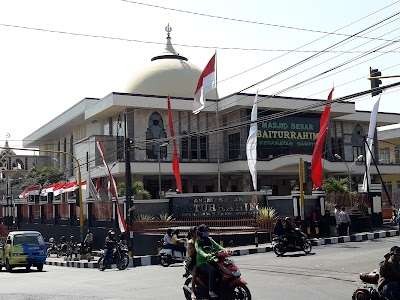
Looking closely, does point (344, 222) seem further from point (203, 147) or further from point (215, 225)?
point (203, 147)

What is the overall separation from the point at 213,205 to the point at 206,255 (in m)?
18.4

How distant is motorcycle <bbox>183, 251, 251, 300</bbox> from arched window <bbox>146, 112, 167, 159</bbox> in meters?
32.0

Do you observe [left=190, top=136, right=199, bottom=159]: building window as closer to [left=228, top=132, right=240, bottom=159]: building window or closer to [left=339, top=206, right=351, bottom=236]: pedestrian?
[left=228, top=132, right=240, bottom=159]: building window

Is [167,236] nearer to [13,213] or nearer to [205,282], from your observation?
[205,282]

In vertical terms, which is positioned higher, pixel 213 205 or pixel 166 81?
pixel 166 81

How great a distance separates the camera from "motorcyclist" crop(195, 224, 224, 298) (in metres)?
9.08

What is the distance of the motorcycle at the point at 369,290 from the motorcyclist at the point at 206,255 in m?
2.29

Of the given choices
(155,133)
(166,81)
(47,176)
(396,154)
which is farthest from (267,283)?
(396,154)

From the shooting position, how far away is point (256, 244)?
74.4 ft

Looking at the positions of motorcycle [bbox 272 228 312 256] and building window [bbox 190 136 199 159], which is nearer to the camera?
motorcycle [bbox 272 228 312 256]

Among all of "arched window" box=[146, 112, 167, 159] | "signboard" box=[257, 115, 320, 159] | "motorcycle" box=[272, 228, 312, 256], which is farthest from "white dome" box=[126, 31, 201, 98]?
"motorcycle" box=[272, 228, 312, 256]

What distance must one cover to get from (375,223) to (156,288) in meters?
19.5

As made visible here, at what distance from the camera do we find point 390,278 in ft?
24.8

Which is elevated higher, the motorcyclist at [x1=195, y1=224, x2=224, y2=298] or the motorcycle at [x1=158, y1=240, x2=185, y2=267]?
the motorcyclist at [x1=195, y1=224, x2=224, y2=298]
